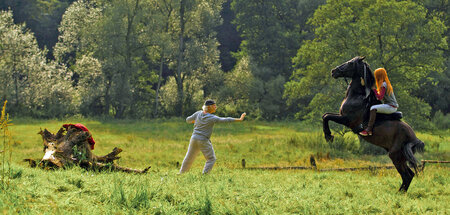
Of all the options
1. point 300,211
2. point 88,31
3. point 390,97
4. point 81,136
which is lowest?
point 300,211

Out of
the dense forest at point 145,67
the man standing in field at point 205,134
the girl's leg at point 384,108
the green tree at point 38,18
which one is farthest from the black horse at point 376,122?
the green tree at point 38,18

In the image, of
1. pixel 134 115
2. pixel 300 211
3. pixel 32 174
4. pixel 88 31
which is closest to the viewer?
pixel 300 211

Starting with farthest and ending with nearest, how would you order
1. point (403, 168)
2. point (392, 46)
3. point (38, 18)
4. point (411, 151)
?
point (38, 18) < point (392, 46) < point (403, 168) < point (411, 151)

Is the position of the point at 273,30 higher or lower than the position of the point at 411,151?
higher

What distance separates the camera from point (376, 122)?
28.4ft

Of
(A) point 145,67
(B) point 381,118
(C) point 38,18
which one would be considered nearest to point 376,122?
(B) point 381,118

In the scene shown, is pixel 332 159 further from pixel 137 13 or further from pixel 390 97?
pixel 137 13

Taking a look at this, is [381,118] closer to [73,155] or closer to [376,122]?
[376,122]

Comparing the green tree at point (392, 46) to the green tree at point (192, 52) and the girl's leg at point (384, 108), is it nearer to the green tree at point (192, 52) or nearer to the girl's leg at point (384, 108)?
the girl's leg at point (384, 108)

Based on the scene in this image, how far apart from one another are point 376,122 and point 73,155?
310 inches

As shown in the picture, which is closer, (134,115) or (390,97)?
(390,97)

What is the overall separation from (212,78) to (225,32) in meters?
23.7

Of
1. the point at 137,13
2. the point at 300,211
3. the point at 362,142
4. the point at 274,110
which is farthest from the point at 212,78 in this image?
the point at 300,211

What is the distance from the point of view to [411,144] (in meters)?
8.23
